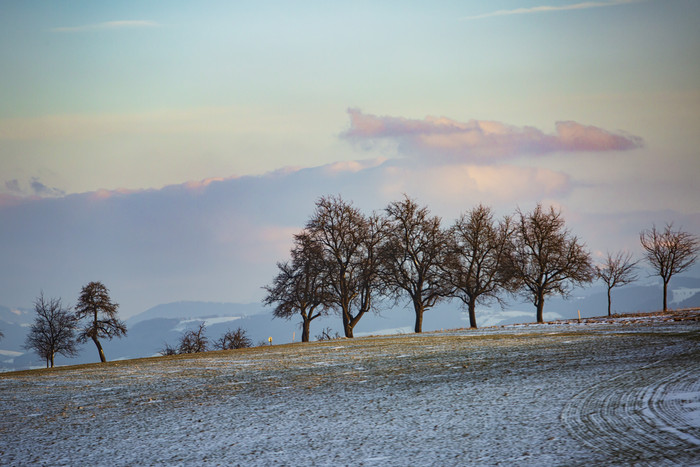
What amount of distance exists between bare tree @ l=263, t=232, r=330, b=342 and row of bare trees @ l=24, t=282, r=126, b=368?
20.1 meters

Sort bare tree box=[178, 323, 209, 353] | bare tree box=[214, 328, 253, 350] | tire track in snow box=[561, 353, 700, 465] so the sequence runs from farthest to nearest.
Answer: bare tree box=[178, 323, 209, 353] < bare tree box=[214, 328, 253, 350] < tire track in snow box=[561, 353, 700, 465]

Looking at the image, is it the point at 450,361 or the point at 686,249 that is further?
the point at 686,249

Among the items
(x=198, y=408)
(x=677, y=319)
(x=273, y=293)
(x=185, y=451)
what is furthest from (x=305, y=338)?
(x=185, y=451)

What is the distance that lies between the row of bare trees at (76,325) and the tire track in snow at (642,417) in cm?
5832

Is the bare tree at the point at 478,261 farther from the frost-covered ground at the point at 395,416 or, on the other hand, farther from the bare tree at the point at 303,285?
the frost-covered ground at the point at 395,416

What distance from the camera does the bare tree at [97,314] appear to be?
63.8m

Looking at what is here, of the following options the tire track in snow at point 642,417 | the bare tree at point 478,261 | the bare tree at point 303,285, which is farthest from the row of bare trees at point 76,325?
the tire track in snow at point 642,417

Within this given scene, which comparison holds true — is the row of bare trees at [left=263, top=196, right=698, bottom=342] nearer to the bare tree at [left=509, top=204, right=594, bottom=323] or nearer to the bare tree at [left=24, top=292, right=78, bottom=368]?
the bare tree at [left=509, top=204, right=594, bottom=323]

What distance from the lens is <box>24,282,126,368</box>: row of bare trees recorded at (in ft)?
210

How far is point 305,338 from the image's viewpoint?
186 ft

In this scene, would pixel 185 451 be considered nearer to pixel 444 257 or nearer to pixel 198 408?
pixel 198 408

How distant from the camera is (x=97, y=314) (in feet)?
212

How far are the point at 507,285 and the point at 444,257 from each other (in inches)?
246

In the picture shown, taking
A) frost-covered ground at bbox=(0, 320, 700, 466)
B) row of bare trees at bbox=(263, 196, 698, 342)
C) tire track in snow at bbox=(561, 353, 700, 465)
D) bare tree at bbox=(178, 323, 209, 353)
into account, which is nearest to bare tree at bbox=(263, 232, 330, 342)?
row of bare trees at bbox=(263, 196, 698, 342)
